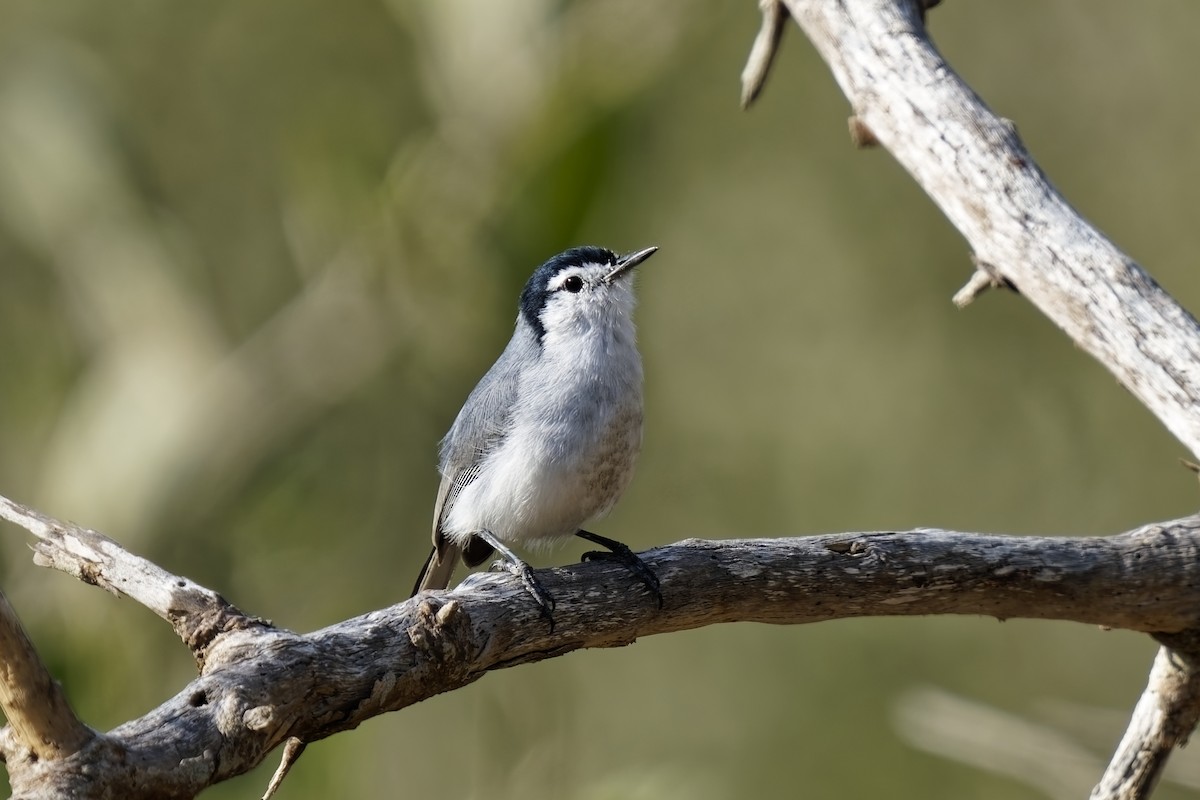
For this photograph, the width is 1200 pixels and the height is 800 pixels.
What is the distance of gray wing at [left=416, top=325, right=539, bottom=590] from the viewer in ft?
9.59

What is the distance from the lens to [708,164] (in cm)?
641

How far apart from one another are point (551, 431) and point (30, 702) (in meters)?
1.43

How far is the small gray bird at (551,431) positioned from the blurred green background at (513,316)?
0.20 m

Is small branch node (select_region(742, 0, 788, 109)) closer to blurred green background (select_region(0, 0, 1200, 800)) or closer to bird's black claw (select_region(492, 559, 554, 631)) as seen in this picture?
blurred green background (select_region(0, 0, 1200, 800))

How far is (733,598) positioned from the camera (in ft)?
7.87

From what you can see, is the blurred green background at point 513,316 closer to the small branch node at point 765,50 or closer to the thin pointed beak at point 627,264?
the thin pointed beak at point 627,264

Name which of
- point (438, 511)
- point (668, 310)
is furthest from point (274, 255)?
point (438, 511)

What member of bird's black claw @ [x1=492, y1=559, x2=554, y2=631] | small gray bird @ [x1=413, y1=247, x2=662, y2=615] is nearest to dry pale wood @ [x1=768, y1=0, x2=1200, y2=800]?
small gray bird @ [x1=413, y1=247, x2=662, y2=615]

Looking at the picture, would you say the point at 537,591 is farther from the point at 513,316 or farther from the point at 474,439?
the point at 513,316

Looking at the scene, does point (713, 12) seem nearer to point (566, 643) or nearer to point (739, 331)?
point (739, 331)

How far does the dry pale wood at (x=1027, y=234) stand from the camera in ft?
8.08

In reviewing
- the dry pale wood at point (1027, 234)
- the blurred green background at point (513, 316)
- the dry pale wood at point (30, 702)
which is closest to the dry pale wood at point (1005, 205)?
the dry pale wood at point (1027, 234)

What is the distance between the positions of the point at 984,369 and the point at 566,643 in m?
3.94

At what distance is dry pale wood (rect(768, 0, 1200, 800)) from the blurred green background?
470 millimetres
